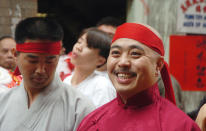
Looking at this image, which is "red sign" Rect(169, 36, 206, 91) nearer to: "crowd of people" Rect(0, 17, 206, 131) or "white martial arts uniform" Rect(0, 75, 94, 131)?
"crowd of people" Rect(0, 17, 206, 131)

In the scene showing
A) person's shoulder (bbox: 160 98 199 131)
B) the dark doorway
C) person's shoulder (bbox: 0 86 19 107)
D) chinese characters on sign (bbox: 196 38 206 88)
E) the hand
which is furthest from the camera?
the dark doorway

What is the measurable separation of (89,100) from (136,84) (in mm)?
661

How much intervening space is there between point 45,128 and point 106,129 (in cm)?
56

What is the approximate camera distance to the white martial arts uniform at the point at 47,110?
7.96 ft

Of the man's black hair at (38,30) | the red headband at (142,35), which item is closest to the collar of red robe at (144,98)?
the red headband at (142,35)

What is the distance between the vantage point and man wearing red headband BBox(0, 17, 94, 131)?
2.43m

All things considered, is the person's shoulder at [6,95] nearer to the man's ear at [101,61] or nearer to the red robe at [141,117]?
the red robe at [141,117]

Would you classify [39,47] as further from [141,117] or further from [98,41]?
[98,41]

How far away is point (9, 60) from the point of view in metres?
4.95

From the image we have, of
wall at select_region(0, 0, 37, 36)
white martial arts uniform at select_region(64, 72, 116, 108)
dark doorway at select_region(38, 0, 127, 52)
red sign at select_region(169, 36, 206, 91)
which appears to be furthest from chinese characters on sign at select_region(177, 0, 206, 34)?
dark doorway at select_region(38, 0, 127, 52)

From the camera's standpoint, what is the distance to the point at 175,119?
197cm

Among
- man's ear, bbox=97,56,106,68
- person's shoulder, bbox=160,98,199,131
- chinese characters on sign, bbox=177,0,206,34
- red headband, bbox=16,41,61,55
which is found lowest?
person's shoulder, bbox=160,98,199,131

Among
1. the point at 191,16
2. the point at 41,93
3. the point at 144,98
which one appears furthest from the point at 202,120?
the point at 191,16

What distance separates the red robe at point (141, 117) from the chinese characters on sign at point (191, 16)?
3526 millimetres
